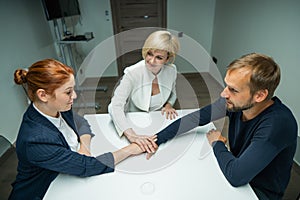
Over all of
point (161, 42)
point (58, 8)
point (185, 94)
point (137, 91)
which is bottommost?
point (185, 94)

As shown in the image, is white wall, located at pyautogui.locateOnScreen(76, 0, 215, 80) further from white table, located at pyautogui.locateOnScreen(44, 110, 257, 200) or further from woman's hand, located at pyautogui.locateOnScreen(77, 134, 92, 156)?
white table, located at pyautogui.locateOnScreen(44, 110, 257, 200)

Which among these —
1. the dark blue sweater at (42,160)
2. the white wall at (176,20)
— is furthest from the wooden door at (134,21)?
the dark blue sweater at (42,160)

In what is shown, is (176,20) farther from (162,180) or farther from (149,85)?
(162,180)

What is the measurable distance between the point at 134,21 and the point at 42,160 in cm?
317

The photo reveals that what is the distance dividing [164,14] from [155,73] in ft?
7.70

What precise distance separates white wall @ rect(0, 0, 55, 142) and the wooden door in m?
1.27

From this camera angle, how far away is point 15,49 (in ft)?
7.00

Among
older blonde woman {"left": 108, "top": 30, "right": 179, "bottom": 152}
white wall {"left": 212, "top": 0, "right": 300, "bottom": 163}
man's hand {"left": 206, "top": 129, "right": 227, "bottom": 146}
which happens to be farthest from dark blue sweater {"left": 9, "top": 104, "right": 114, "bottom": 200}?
white wall {"left": 212, "top": 0, "right": 300, "bottom": 163}

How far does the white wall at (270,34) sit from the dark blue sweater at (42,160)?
0.99 meters

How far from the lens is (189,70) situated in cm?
395

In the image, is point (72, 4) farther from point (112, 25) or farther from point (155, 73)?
point (155, 73)

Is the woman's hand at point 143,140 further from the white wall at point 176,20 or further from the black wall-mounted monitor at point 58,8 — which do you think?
the white wall at point 176,20

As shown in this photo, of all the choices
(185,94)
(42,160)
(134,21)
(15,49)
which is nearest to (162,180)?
(42,160)

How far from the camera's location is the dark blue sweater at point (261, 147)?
755mm
